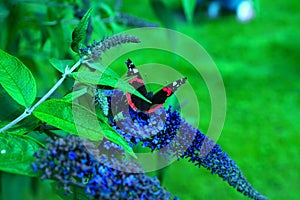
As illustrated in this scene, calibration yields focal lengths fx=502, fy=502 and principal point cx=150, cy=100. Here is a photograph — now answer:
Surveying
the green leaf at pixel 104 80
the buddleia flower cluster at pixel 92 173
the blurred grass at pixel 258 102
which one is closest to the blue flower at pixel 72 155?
the buddleia flower cluster at pixel 92 173

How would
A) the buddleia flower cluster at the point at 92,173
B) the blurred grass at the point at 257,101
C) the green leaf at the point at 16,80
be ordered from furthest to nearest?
1. the blurred grass at the point at 257,101
2. the green leaf at the point at 16,80
3. the buddleia flower cluster at the point at 92,173

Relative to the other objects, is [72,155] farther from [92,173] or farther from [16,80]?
[16,80]

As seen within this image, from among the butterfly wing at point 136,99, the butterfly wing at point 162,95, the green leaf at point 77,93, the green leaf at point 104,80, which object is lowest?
the green leaf at point 77,93

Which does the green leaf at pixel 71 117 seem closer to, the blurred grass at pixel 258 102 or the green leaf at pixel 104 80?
the green leaf at pixel 104 80

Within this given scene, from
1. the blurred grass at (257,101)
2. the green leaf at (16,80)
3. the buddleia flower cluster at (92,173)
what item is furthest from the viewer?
the blurred grass at (257,101)

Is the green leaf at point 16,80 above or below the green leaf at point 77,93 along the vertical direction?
below

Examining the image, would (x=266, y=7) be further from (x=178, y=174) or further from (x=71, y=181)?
(x=71, y=181)

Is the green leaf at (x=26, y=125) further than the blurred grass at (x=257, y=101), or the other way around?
the blurred grass at (x=257, y=101)
